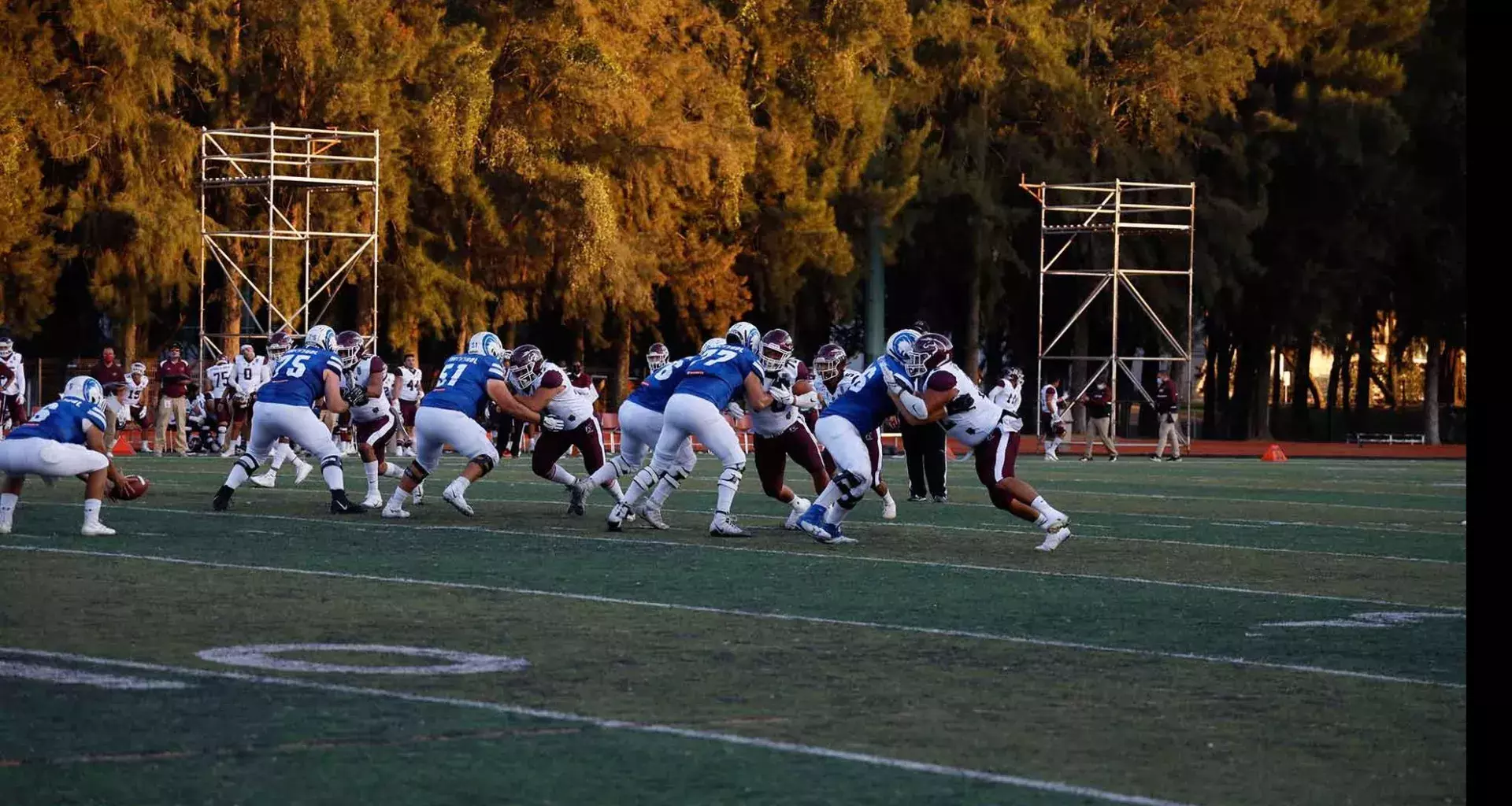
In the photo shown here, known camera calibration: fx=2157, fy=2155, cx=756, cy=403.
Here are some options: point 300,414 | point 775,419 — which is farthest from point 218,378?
point 775,419

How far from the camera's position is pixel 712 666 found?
883cm

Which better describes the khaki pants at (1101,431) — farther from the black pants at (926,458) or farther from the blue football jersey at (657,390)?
the blue football jersey at (657,390)

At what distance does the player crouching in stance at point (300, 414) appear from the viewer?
17.6m

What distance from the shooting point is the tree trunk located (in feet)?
167

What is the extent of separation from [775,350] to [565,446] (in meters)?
3.72

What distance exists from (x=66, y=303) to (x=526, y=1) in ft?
33.5

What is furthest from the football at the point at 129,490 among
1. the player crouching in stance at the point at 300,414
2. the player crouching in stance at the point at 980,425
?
the player crouching in stance at the point at 980,425

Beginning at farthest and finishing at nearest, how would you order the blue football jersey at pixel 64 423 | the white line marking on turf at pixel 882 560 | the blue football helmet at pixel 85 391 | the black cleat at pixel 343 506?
the black cleat at pixel 343 506 < the blue football helmet at pixel 85 391 < the blue football jersey at pixel 64 423 < the white line marking on turf at pixel 882 560

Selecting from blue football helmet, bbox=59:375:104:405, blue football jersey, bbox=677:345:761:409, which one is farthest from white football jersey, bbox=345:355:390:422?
blue football helmet, bbox=59:375:104:405

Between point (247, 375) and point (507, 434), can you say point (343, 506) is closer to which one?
point (507, 434)

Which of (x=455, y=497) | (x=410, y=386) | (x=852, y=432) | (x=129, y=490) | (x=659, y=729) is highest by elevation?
(x=410, y=386)

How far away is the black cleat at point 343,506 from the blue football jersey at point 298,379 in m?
0.82

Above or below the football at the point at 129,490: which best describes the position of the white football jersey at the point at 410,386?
above

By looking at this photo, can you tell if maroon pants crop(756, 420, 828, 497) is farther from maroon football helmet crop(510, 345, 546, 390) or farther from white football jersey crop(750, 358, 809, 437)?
maroon football helmet crop(510, 345, 546, 390)
